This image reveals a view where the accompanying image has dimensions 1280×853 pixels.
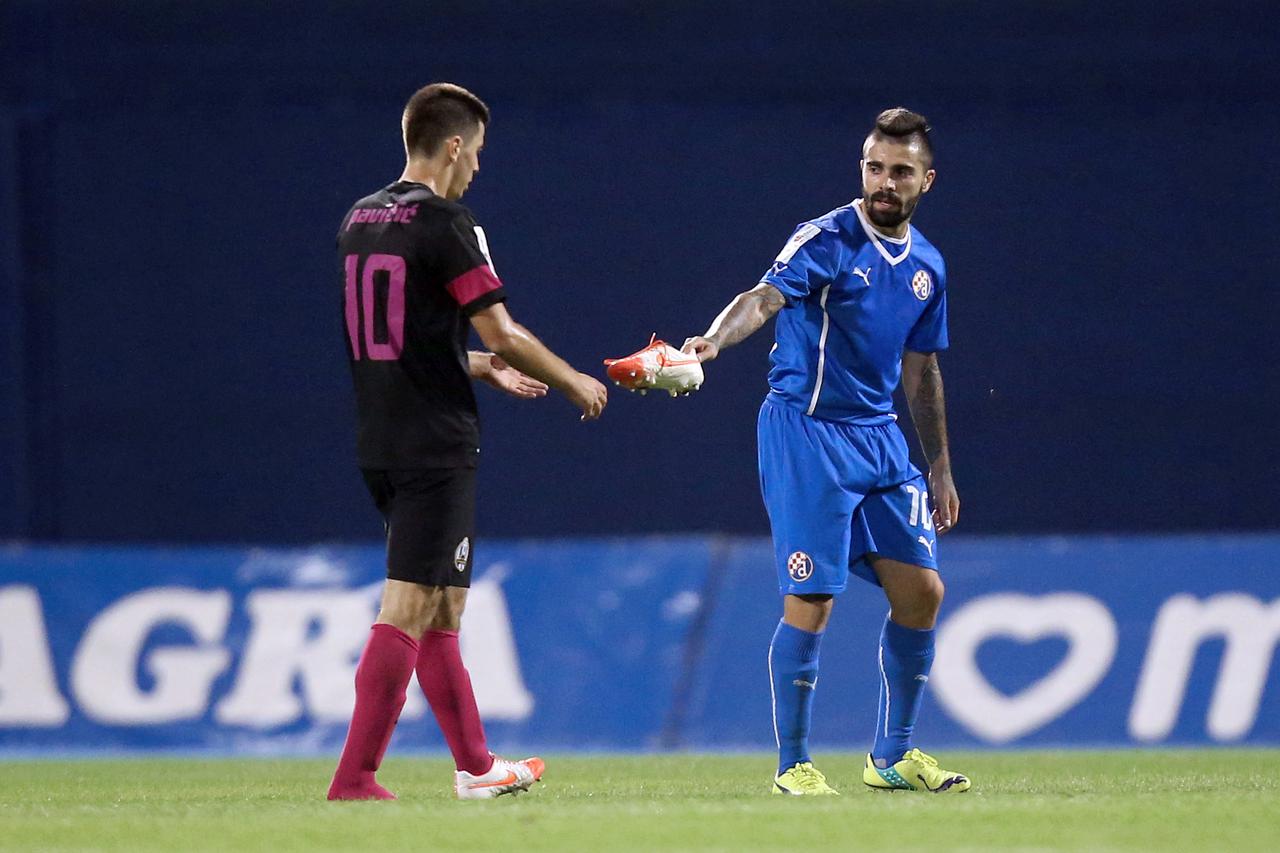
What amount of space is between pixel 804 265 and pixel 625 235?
531 cm

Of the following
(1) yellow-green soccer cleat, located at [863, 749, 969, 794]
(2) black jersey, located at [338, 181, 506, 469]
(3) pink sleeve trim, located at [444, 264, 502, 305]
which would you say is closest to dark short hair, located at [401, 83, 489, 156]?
(2) black jersey, located at [338, 181, 506, 469]

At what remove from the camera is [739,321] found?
18.0 feet

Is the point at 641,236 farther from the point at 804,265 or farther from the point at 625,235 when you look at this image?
the point at 804,265

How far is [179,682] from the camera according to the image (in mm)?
8617

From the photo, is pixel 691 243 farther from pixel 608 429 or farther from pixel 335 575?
pixel 335 575

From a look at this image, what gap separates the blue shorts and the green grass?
0.68 metres

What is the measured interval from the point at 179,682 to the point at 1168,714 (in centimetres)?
431

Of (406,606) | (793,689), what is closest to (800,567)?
(793,689)

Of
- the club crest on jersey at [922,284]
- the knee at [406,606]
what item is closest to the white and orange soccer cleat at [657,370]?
the knee at [406,606]

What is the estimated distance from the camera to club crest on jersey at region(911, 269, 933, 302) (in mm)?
5938

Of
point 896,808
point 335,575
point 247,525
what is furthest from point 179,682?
point 896,808

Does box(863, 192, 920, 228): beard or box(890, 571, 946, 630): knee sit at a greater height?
box(863, 192, 920, 228): beard

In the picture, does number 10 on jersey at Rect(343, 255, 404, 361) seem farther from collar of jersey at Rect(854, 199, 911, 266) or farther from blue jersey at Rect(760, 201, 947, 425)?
collar of jersey at Rect(854, 199, 911, 266)

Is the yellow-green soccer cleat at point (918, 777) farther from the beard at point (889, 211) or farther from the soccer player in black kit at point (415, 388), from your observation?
the beard at point (889, 211)
